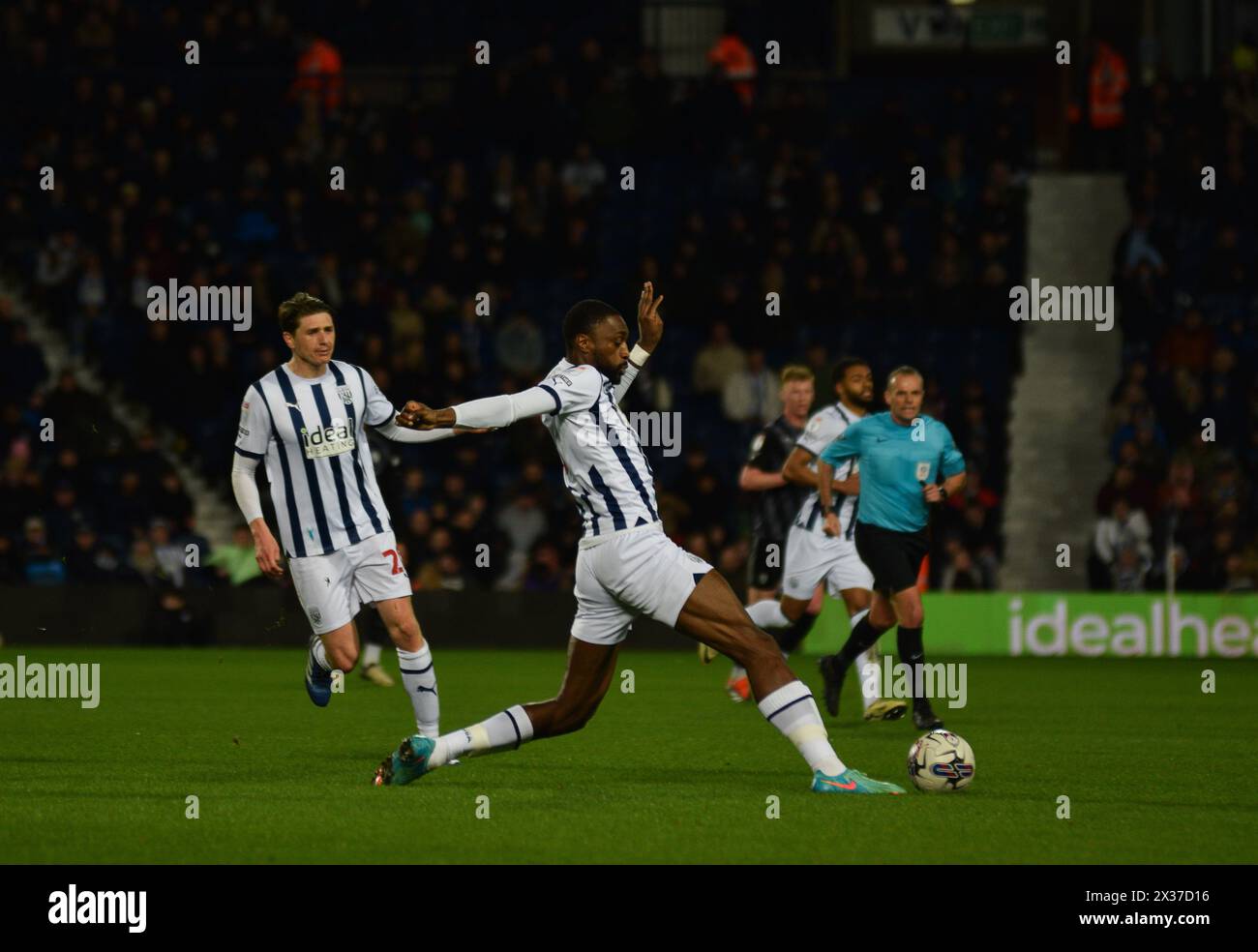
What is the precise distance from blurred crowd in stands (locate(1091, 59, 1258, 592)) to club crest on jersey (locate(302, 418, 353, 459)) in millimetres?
12087

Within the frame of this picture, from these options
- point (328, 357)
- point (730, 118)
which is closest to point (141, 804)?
point (328, 357)

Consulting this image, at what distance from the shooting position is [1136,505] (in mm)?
21438

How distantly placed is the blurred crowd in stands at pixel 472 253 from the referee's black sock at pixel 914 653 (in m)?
8.97

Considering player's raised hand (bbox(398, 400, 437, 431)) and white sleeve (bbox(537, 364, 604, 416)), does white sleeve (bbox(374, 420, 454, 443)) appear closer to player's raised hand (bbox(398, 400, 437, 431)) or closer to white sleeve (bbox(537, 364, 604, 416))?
white sleeve (bbox(537, 364, 604, 416))

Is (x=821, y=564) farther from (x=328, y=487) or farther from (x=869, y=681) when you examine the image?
(x=328, y=487)

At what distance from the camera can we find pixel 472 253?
24531 mm

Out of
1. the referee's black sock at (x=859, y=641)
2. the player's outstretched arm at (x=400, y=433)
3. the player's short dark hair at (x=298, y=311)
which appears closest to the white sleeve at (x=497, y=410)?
the player's outstretched arm at (x=400, y=433)

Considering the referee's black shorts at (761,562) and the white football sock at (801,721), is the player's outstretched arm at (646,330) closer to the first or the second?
the white football sock at (801,721)

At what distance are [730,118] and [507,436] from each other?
5609mm

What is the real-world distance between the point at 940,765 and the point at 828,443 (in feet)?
15.7

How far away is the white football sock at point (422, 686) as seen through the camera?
10211mm

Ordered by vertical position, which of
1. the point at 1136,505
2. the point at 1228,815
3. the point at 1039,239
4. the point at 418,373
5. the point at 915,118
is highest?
the point at 915,118

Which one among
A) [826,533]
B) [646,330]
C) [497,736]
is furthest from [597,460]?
[826,533]

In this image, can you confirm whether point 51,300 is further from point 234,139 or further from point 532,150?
point 532,150
